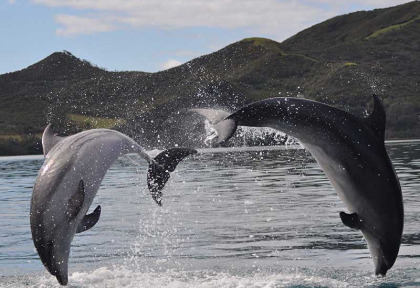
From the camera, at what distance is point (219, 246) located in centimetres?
1936

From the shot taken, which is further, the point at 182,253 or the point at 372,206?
the point at 182,253

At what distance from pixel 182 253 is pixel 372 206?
7260 millimetres

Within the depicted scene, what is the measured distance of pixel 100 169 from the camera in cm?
1293

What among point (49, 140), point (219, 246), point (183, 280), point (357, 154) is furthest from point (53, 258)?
point (219, 246)

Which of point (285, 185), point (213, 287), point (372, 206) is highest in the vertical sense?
point (372, 206)

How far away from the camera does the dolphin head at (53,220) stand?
12102 mm

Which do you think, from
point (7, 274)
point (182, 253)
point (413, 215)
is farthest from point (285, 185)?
point (7, 274)

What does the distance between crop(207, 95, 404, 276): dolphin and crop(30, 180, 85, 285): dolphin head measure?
335 cm

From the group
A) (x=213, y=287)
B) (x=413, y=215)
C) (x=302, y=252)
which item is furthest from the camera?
(x=413, y=215)

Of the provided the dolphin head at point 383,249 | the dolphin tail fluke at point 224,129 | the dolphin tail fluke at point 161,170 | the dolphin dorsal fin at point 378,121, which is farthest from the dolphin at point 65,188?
the dolphin head at point 383,249

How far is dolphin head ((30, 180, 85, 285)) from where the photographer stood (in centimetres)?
1210

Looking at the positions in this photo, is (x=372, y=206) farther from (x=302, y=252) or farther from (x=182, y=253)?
(x=182, y=253)

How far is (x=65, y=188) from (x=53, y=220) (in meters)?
0.55

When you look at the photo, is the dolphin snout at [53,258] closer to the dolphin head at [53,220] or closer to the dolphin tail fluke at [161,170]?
the dolphin head at [53,220]
